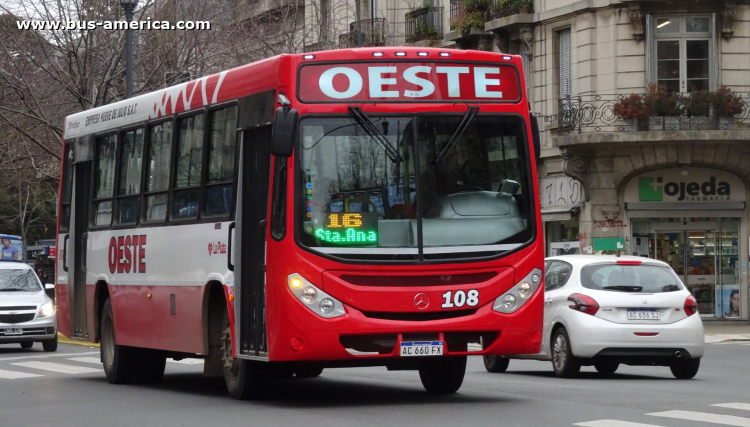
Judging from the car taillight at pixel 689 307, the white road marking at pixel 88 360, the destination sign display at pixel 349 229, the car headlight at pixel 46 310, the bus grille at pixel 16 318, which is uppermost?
the destination sign display at pixel 349 229

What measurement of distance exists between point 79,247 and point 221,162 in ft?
16.0

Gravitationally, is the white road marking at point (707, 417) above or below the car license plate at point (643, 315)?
below

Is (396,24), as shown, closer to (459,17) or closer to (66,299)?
(459,17)

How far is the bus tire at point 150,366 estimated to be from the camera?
16375 mm

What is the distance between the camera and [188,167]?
45.3 ft

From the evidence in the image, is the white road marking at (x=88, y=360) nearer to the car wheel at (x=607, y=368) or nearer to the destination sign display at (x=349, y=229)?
the car wheel at (x=607, y=368)

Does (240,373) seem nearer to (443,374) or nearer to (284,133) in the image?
(443,374)

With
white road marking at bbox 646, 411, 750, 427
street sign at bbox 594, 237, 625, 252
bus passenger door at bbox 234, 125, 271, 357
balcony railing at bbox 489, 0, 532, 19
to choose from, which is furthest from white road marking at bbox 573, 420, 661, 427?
balcony railing at bbox 489, 0, 532, 19

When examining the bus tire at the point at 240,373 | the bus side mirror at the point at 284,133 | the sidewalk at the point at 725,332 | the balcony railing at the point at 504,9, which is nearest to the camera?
the bus side mirror at the point at 284,133

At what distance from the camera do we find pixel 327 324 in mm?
11469

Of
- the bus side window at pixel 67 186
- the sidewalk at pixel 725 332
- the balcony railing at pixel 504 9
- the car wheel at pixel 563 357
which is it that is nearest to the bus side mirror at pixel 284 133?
the car wheel at pixel 563 357

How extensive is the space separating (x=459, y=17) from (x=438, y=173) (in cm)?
2661

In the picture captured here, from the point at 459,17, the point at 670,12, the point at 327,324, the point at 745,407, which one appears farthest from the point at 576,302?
the point at 459,17

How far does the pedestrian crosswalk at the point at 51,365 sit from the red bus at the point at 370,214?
19.3 ft
